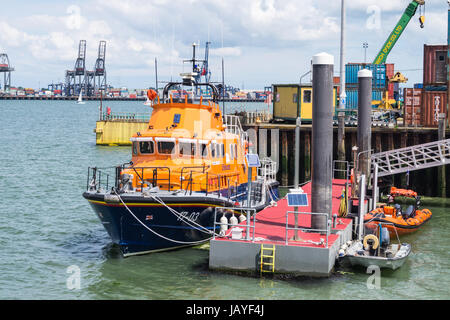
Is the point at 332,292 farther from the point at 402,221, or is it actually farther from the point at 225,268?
the point at 402,221

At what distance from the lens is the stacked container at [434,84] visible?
32.2 m

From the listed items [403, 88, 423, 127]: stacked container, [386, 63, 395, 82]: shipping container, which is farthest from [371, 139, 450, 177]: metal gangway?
[386, 63, 395, 82]: shipping container

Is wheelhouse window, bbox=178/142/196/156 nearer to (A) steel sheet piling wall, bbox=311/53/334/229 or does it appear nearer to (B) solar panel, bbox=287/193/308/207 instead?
(A) steel sheet piling wall, bbox=311/53/334/229

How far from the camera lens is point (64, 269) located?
17.3 m

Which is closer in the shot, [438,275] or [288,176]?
[438,275]

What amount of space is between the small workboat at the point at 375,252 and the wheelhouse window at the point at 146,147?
659 cm

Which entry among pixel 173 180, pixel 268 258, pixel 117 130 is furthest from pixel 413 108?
pixel 117 130

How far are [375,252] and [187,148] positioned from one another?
6.41 m

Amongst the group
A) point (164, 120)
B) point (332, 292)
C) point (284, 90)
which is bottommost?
point (332, 292)

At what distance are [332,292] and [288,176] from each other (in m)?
18.1

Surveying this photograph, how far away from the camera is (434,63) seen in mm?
36406

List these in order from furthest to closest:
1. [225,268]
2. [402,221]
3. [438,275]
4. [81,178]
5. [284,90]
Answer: [284,90], [81,178], [402,221], [438,275], [225,268]

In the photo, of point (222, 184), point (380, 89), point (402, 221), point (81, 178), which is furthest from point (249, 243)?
point (380, 89)

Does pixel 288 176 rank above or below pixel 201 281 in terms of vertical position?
above
